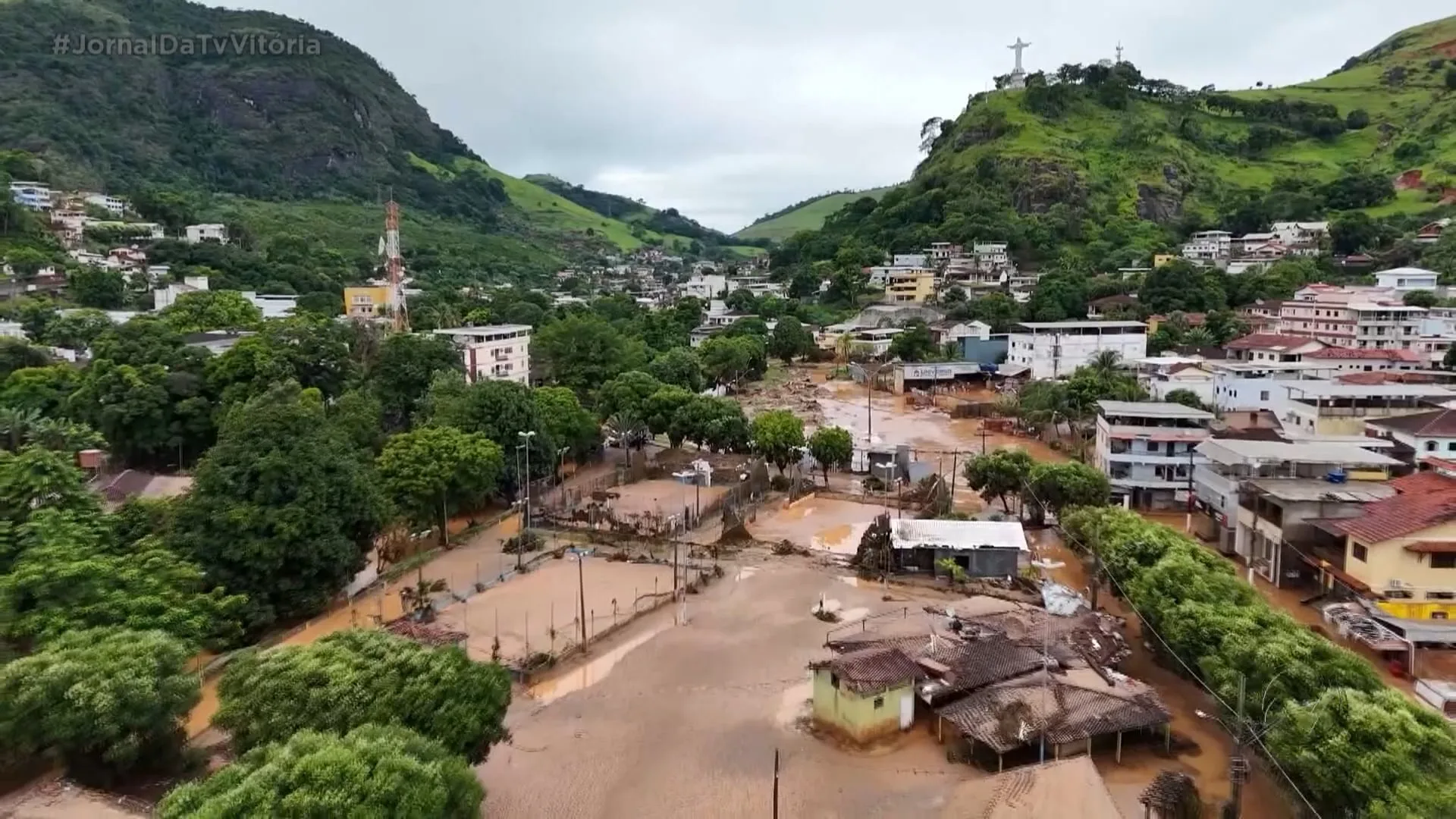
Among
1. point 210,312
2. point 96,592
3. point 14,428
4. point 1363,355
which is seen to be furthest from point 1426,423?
point 210,312

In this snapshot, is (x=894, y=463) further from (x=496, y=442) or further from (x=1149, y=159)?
(x=1149, y=159)

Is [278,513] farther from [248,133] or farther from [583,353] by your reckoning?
[248,133]

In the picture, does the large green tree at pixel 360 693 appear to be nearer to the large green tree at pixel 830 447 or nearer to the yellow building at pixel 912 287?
the large green tree at pixel 830 447

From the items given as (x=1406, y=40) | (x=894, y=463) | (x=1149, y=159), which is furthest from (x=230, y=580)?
(x=1406, y=40)

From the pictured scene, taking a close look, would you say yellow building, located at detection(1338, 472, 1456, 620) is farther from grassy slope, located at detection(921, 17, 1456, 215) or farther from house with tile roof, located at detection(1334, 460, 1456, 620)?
grassy slope, located at detection(921, 17, 1456, 215)

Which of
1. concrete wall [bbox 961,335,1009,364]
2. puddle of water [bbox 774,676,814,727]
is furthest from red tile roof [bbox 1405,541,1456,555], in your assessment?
concrete wall [bbox 961,335,1009,364]

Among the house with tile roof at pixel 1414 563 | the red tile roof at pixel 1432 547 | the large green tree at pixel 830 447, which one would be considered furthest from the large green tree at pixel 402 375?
the red tile roof at pixel 1432 547
